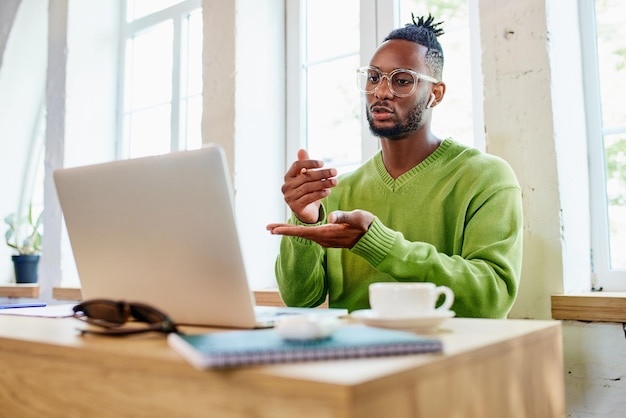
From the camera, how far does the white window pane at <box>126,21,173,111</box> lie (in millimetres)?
A: 3113

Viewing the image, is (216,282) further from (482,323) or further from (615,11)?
(615,11)

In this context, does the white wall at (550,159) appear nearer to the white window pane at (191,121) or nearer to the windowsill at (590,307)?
the windowsill at (590,307)

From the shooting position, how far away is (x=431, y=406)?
1.92 ft

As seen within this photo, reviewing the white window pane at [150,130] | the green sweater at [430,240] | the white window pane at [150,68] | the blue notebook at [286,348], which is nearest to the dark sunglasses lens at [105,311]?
the blue notebook at [286,348]

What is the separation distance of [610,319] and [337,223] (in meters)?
0.74

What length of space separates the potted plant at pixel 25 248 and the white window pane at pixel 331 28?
7.08 ft

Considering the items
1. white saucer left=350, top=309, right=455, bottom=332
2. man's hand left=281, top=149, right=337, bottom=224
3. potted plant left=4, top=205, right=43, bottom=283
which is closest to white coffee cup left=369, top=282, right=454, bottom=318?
white saucer left=350, top=309, right=455, bottom=332

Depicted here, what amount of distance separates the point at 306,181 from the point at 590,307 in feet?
2.55

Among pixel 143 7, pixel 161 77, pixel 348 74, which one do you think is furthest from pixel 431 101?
pixel 143 7

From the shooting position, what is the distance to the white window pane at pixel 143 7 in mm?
3176

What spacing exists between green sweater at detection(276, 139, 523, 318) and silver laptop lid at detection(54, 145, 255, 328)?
0.42 metres

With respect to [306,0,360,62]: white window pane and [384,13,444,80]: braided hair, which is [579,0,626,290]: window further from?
[306,0,360,62]: white window pane

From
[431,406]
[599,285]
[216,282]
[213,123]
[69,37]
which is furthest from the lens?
[69,37]

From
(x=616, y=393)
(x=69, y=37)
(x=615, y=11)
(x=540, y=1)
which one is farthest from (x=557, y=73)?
(x=69, y=37)
